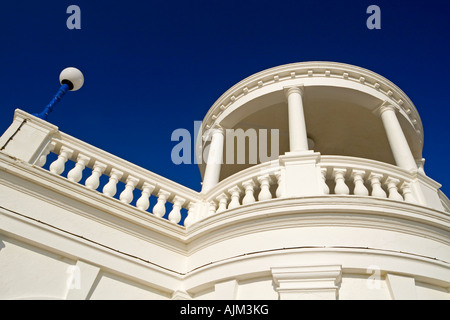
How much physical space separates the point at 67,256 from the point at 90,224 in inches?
26.2

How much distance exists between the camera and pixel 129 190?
661 cm

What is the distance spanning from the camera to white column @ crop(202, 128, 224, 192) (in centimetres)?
850

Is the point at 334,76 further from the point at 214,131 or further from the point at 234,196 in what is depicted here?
the point at 234,196

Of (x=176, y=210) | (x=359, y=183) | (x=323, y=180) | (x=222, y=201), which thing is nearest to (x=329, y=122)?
(x=359, y=183)

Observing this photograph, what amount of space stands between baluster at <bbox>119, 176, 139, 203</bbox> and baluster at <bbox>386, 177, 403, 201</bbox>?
192 inches

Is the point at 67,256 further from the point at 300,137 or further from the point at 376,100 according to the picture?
the point at 376,100

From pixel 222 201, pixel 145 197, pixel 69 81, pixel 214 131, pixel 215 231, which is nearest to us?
pixel 215 231

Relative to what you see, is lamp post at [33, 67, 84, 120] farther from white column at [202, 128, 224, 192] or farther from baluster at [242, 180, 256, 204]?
baluster at [242, 180, 256, 204]

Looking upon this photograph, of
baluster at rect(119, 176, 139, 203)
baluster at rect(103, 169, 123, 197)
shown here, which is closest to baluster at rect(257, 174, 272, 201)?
baluster at rect(119, 176, 139, 203)

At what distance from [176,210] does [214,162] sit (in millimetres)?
2498

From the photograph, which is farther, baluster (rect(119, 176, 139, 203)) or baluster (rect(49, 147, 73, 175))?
baluster (rect(119, 176, 139, 203))
